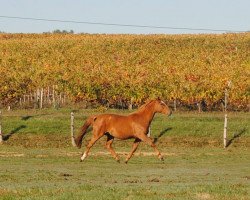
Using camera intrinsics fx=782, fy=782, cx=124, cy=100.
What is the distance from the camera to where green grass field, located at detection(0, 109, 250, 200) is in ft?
60.0

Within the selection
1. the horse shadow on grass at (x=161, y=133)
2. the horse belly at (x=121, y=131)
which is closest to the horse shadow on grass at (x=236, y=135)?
the horse shadow on grass at (x=161, y=133)

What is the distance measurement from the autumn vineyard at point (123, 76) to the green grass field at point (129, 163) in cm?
354

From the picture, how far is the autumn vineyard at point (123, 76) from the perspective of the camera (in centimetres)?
5178

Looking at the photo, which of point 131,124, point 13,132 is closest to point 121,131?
point 131,124

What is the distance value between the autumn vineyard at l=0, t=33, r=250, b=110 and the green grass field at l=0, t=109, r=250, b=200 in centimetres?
354

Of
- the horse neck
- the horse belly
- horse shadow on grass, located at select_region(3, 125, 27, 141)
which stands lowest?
horse shadow on grass, located at select_region(3, 125, 27, 141)

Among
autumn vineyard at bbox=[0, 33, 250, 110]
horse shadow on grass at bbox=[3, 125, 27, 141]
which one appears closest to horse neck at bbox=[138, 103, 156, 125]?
horse shadow on grass at bbox=[3, 125, 27, 141]

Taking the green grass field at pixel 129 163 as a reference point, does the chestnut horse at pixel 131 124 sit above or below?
above

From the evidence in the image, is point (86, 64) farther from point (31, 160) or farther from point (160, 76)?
point (31, 160)

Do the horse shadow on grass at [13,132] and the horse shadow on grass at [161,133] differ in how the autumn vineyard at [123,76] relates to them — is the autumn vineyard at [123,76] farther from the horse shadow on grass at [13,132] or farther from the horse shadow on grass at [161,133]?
the horse shadow on grass at [13,132]

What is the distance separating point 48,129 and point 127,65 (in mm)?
27025

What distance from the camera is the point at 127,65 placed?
68188mm

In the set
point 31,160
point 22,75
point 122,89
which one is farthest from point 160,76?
point 31,160

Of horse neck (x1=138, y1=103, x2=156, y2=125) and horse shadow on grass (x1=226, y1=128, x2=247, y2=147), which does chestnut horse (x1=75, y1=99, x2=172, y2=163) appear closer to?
horse neck (x1=138, y1=103, x2=156, y2=125)
